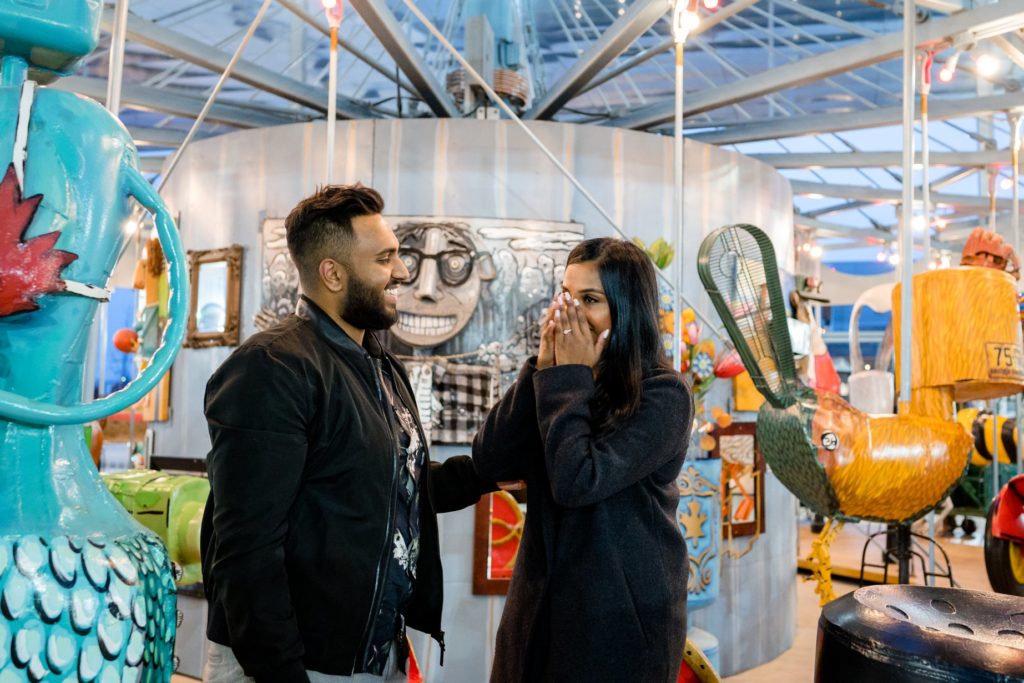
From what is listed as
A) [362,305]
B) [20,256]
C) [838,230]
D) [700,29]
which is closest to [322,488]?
[362,305]

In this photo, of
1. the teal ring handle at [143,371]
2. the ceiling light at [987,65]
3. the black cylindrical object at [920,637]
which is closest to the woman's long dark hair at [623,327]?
the black cylindrical object at [920,637]

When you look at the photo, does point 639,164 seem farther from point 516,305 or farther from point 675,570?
point 675,570

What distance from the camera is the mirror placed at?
423 cm

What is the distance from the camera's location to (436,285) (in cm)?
392

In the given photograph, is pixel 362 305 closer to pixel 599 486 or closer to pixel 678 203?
pixel 599 486

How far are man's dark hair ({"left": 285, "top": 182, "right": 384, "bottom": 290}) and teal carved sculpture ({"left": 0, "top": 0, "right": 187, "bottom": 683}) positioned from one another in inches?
24.5

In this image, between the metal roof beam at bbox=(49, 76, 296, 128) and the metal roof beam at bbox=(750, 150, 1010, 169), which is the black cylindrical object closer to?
the metal roof beam at bbox=(49, 76, 296, 128)

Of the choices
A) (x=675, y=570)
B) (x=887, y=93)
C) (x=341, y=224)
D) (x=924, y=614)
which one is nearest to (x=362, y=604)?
(x=675, y=570)

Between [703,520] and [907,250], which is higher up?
[907,250]

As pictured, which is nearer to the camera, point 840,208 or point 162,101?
point 162,101

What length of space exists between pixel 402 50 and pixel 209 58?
3.89ft

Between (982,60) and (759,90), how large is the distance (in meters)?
1.19

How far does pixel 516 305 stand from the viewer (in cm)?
398

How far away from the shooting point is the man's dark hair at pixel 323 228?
1467 mm
